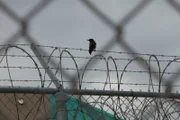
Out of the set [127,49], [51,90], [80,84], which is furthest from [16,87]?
[127,49]

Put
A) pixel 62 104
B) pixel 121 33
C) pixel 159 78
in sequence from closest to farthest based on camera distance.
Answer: pixel 121 33, pixel 62 104, pixel 159 78

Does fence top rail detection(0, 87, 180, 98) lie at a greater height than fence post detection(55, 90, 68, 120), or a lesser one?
greater

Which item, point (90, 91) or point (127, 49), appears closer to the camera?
point (127, 49)

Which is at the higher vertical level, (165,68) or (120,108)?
(165,68)

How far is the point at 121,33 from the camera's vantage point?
1.77 metres

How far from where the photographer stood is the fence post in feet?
7.60

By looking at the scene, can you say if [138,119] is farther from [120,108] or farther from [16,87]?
[16,87]

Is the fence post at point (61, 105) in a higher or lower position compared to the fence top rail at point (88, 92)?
lower

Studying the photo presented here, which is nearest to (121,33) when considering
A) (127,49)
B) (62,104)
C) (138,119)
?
(127,49)

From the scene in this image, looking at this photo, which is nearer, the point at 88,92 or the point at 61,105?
the point at 61,105

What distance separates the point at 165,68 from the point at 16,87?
0.88 metres

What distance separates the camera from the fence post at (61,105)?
7.60 feet

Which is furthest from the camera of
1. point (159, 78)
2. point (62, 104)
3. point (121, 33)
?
point (159, 78)

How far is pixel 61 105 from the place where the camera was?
2.35 m
